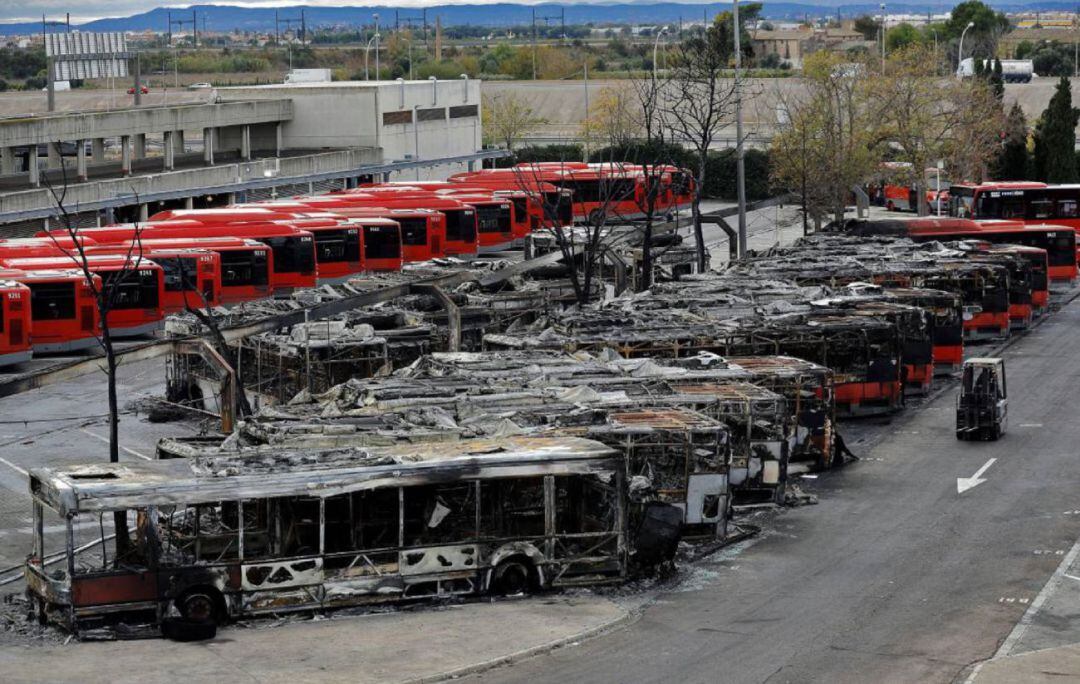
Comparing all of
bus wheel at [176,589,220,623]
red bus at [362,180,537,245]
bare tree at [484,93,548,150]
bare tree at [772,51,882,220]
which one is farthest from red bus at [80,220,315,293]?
bare tree at [484,93,548,150]

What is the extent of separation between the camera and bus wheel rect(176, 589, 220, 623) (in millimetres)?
22625

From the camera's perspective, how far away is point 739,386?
32062 mm

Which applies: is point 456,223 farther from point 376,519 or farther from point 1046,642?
point 1046,642

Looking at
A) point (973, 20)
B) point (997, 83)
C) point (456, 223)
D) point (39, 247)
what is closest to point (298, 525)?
point (39, 247)

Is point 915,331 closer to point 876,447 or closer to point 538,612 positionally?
point 876,447

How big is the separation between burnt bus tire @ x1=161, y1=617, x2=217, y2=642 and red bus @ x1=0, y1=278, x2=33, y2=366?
84.7 ft

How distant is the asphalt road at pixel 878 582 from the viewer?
21469 mm

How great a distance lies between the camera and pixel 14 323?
46531 millimetres

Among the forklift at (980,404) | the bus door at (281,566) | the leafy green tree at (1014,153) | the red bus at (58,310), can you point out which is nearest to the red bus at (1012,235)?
the leafy green tree at (1014,153)

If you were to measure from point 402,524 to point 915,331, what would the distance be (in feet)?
67.5

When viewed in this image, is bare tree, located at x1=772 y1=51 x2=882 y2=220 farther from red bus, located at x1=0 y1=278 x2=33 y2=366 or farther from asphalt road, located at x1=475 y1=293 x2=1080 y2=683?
asphalt road, located at x1=475 y1=293 x2=1080 y2=683

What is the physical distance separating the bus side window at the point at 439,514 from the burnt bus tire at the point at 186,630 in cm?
330

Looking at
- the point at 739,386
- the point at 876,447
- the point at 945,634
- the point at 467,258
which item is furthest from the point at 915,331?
the point at 467,258

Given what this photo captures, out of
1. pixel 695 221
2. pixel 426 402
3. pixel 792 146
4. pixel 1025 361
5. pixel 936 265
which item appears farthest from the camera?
pixel 792 146
